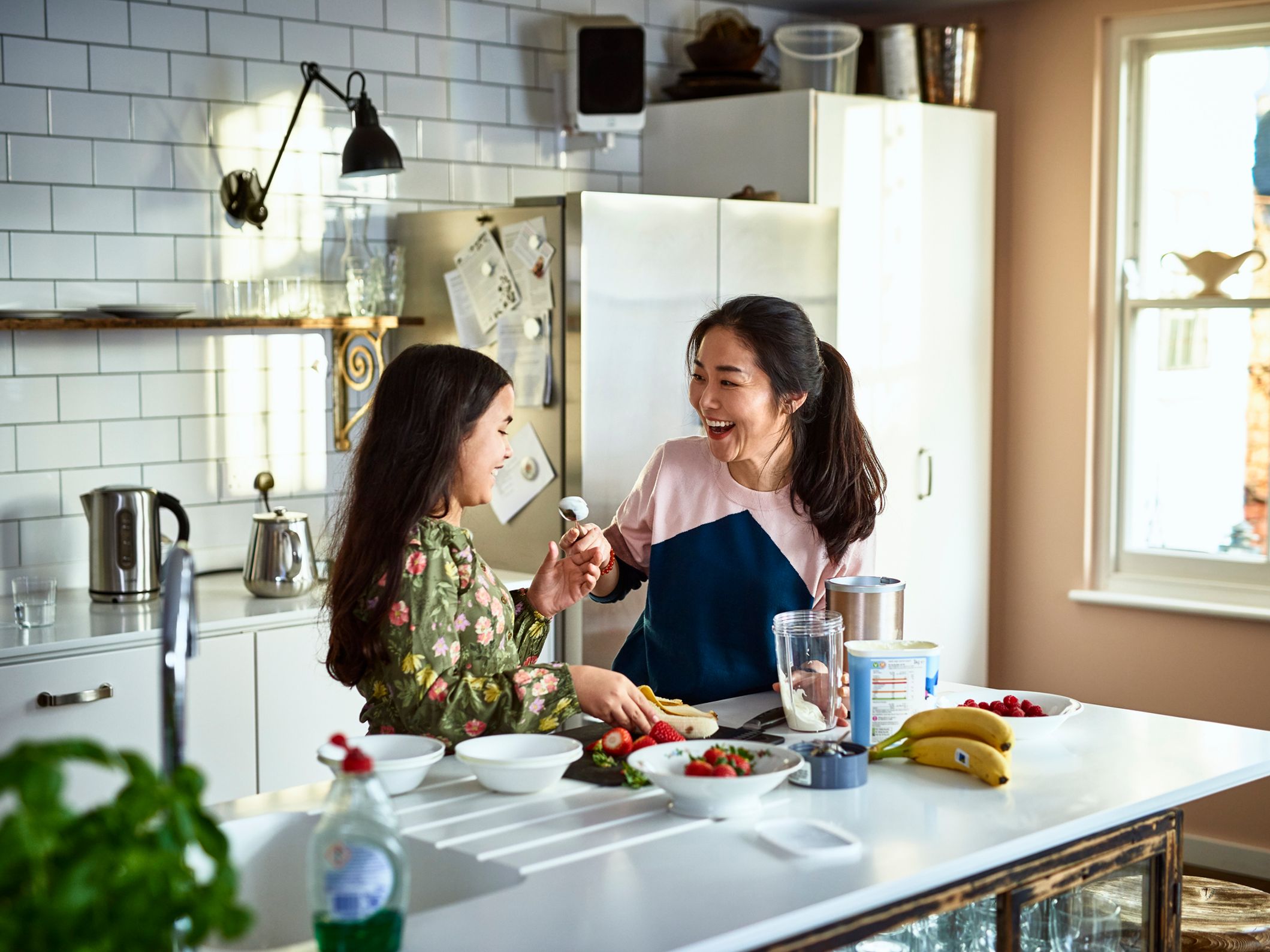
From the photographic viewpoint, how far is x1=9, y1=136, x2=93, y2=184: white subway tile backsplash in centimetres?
334

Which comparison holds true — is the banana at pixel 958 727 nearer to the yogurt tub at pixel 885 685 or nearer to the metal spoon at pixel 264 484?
the yogurt tub at pixel 885 685

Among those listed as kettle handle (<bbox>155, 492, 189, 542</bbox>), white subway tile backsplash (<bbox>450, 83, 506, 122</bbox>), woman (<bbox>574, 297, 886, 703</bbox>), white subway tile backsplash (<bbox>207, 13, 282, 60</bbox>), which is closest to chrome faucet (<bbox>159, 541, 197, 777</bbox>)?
woman (<bbox>574, 297, 886, 703</bbox>)

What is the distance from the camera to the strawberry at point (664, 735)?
2.02 meters

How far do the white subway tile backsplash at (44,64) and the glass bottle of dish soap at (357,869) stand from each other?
2.60m

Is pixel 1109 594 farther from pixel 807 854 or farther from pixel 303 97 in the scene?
pixel 807 854

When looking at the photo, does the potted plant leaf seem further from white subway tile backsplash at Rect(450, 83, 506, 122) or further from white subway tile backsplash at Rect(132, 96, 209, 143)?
white subway tile backsplash at Rect(450, 83, 506, 122)

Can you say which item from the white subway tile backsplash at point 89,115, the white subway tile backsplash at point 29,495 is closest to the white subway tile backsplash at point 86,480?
the white subway tile backsplash at point 29,495

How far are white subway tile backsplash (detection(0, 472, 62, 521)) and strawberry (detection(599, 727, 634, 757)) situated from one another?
1.96 meters

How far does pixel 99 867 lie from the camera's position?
3.18 ft

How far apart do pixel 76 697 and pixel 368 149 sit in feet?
4.95

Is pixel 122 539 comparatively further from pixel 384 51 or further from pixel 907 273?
pixel 907 273

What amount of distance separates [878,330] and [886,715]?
233 centimetres

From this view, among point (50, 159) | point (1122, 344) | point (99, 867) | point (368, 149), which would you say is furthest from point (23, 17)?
point (1122, 344)

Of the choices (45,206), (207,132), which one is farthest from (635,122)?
(45,206)
